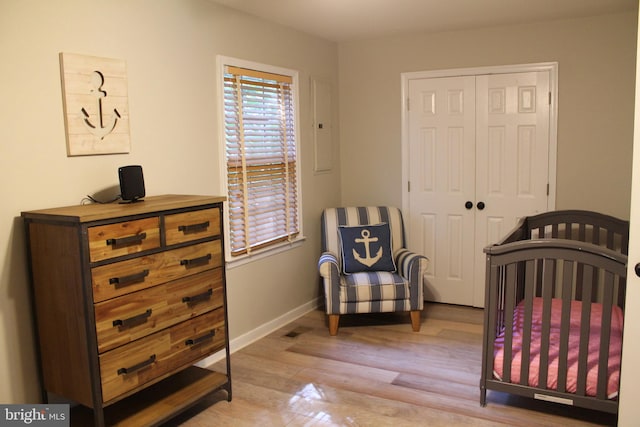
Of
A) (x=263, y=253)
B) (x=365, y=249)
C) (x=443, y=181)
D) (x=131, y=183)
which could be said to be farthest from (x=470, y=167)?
(x=131, y=183)

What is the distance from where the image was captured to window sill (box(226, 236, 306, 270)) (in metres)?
3.73

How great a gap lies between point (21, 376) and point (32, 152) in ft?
3.27

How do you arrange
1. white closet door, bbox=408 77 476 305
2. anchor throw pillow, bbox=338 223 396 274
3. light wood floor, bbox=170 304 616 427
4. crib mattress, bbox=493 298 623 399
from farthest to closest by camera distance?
white closet door, bbox=408 77 476 305 → anchor throw pillow, bbox=338 223 396 274 → light wood floor, bbox=170 304 616 427 → crib mattress, bbox=493 298 623 399

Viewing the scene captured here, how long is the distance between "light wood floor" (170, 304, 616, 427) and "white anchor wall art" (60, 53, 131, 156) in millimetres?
1462

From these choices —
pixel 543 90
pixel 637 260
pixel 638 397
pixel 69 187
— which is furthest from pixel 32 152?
pixel 543 90

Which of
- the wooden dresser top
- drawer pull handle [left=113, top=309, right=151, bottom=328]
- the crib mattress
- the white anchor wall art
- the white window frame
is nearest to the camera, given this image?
the wooden dresser top

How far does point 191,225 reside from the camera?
2.73 m

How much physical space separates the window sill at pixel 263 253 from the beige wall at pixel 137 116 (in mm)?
52

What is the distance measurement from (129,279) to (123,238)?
7.2 inches

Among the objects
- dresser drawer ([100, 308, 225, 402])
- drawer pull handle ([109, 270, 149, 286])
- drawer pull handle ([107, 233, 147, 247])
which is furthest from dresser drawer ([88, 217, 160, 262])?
dresser drawer ([100, 308, 225, 402])

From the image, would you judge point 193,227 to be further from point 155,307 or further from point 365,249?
point 365,249

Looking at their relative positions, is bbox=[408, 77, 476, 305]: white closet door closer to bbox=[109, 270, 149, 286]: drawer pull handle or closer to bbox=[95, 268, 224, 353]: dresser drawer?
bbox=[95, 268, 224, 353]: dresser drawer

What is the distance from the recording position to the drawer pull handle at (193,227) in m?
2.69

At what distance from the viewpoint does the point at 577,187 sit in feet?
13.9
